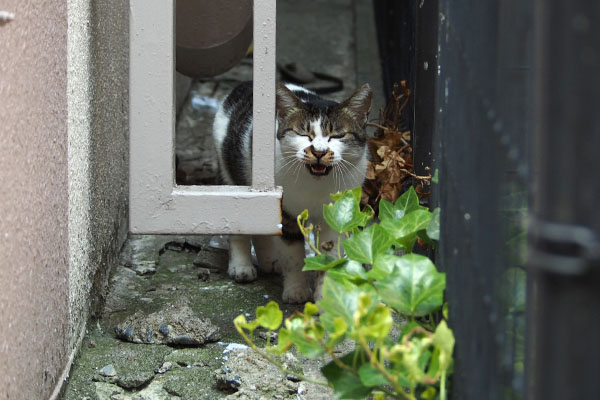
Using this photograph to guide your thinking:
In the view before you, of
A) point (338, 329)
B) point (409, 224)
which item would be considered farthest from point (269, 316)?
point (409, 224)

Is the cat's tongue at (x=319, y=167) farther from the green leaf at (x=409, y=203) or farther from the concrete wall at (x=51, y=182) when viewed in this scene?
the green leaf at (x=409, y=203)

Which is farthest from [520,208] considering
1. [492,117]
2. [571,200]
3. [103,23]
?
[103,23]

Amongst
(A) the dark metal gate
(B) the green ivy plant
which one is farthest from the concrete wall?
(A) the dark metal gate

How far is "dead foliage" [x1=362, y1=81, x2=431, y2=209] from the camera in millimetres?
3316

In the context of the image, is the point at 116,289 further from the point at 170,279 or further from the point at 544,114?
the point at 544,114

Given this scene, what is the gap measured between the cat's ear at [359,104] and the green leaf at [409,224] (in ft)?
4.45

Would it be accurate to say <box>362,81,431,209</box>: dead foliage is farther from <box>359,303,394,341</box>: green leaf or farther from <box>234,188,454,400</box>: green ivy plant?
<box>359,303,394,341</box>: green leaf

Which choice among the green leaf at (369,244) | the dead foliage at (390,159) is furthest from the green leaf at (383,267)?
the dead foliage at (390,159)

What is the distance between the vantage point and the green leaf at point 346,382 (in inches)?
60.4

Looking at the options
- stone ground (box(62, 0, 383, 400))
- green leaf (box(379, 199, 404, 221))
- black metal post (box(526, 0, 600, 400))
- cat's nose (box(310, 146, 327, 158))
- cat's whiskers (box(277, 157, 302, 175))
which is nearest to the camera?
black metal post (box(526, 0, 600, 400))

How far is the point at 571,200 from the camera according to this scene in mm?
806

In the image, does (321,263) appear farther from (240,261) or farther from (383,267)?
(240,261)

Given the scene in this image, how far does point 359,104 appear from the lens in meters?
3.25

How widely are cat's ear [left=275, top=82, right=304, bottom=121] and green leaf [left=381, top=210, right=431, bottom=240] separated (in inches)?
53.5
